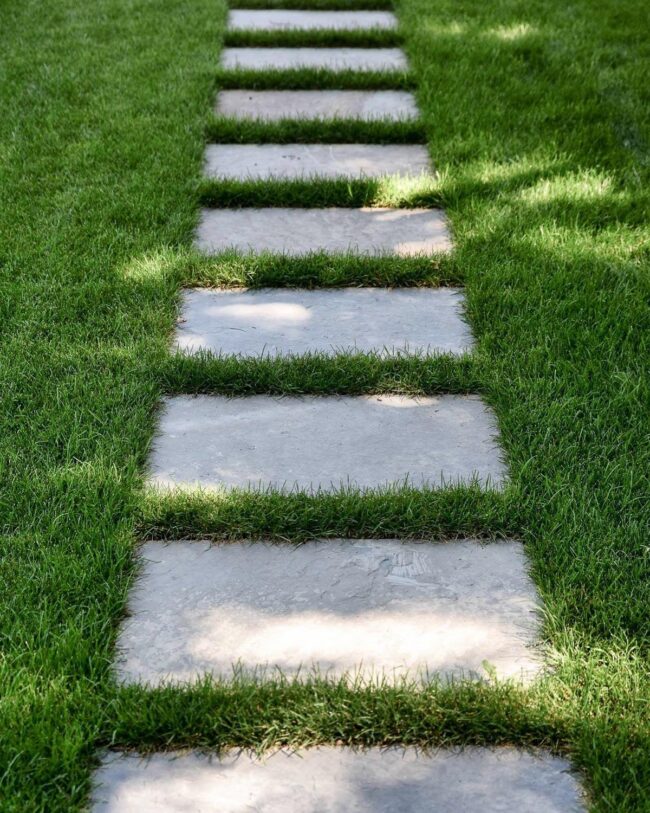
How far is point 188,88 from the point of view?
4.43 m

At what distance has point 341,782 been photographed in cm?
165

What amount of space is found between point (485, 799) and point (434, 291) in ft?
6.05

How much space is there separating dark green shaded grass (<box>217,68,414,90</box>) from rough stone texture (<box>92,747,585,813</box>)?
143 inches

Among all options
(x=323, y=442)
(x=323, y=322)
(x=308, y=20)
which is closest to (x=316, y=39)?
(x=308, y=20)

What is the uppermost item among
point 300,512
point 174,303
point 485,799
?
point 174,303

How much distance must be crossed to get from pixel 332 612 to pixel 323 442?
1.90 feet

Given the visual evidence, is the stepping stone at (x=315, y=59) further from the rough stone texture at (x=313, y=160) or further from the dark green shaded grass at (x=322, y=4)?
the rough stone texture at (x=313, y=160)

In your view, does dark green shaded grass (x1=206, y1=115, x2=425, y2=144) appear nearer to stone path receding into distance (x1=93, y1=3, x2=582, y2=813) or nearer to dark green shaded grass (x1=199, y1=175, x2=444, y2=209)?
dark green shaded grass (x1=199, y1=175, x2=444, y2=209)

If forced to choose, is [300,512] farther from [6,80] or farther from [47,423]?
[6,80]

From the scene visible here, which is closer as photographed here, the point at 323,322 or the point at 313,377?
the point at 313,377

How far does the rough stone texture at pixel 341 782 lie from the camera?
1.62 metres

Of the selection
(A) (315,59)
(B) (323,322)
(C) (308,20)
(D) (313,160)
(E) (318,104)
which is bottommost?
(B) (323,322)

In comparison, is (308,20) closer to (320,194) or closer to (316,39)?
(316,39)

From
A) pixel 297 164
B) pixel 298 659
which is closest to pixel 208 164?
pixel 297 164
